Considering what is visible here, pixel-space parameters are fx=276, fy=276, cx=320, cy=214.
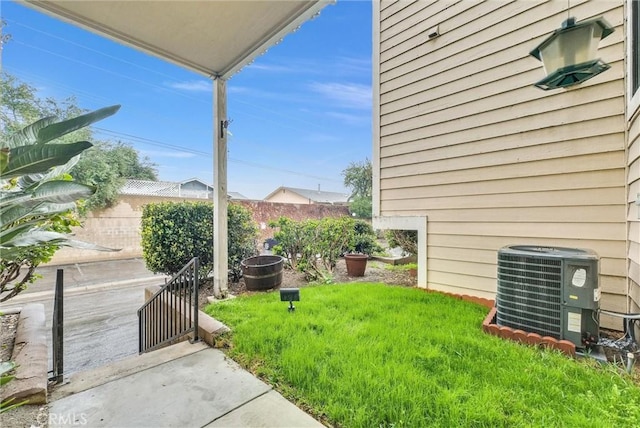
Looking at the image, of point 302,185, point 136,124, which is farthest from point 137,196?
point 302,185

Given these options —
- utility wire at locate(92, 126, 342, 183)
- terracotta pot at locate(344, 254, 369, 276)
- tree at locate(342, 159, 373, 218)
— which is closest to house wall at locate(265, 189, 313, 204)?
utility wire at locate(92, 126, 342, 183)

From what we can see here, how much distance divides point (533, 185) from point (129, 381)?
381 cm

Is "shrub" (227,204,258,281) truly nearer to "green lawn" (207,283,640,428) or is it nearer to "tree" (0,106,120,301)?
"green lawn" (207,283,640,428)

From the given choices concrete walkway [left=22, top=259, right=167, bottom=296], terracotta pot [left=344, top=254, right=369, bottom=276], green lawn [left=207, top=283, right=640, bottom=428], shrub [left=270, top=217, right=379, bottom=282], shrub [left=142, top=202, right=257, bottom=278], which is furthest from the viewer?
concrete walkway [left=22, top=259, right=167, bottom=296]

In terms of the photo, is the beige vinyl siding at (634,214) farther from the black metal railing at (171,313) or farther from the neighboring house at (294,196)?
the neighboring house at (294,196)

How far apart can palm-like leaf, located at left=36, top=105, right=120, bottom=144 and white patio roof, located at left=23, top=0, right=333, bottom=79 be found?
2163mm

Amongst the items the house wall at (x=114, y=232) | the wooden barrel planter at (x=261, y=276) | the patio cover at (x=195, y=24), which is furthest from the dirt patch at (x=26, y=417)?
the house wall at (x=114, y=232)

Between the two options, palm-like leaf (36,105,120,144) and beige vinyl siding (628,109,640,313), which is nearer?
palm-like leaf (36,105,120,144)

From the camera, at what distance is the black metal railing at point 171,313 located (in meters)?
2.57

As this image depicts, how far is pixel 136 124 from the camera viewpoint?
51.0 ft

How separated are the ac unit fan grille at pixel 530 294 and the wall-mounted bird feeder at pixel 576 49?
4.26 feet

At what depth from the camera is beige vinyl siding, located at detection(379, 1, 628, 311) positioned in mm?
2357

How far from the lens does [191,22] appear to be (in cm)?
254

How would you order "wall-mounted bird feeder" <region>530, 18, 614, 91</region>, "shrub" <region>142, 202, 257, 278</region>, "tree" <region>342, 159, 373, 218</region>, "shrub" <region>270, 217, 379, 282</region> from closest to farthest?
"wall-mounted bird feeder" <region>530, 18, 614, 91</region> → "shrub" <region>142, 202, 257, 278</region> → "shrub" <region>270, 217, 379, 282</region> → "tree" <region>342, 159, 373, 218</region>
